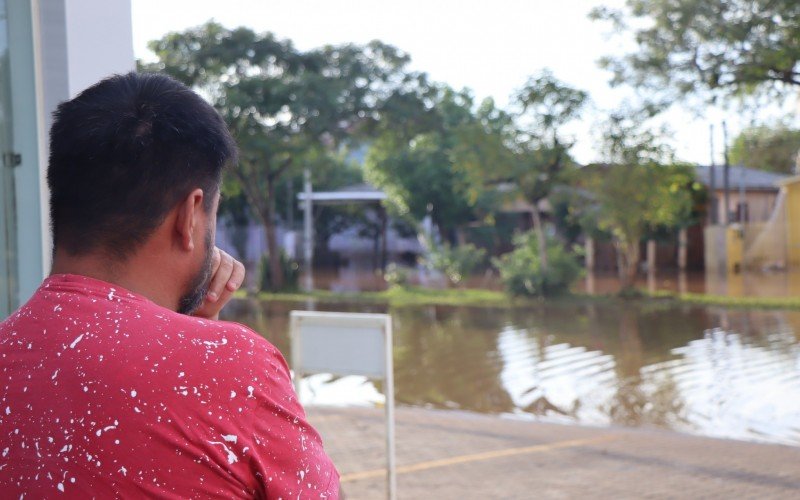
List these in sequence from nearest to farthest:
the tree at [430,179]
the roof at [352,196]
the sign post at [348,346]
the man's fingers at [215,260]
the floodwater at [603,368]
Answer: the man's fingers at [215,260], the sign post at [348,346], the floodwater at [603,368], the tree at [430,179], the roof at [352,196]

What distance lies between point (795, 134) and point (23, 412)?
25675 millimetres

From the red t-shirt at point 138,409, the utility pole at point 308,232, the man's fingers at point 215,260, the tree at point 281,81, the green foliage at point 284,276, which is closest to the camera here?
the red t-shirt at point 138,409

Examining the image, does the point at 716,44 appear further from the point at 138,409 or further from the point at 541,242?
the point at 138,409

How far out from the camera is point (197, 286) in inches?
49.5

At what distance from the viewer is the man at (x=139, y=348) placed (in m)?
1.02

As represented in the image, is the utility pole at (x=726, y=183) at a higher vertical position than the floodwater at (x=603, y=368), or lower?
higher

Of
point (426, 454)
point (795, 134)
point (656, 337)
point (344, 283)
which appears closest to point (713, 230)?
point (795, 134)

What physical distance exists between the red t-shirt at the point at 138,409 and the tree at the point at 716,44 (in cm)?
1286

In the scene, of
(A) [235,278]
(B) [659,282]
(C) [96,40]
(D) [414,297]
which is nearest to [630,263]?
(B) [659,282]

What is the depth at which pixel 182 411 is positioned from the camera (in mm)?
1039

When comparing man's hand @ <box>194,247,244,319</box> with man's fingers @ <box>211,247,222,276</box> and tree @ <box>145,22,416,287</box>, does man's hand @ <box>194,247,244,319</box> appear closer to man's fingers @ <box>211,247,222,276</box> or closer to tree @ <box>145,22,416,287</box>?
man's fingers @ <box>211,247,222,276</box>

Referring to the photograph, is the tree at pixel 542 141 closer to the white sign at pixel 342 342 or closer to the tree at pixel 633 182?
the tree at pixel 633 182

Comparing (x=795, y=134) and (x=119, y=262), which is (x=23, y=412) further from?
(x=795, y=134)

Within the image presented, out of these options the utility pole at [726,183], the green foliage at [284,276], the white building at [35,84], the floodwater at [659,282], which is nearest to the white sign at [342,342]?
the white building at [35,84]
